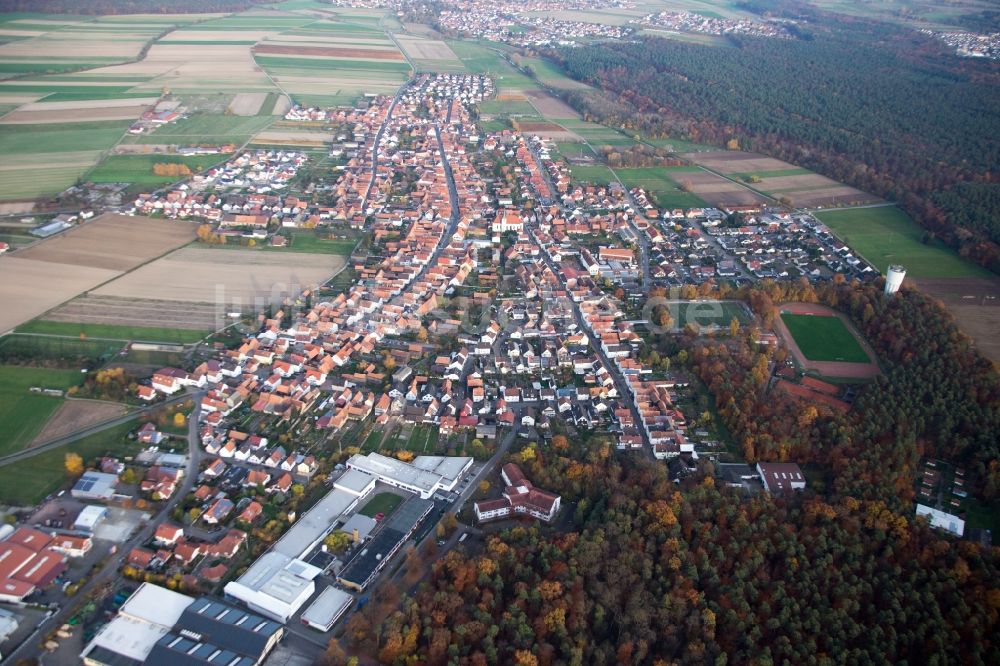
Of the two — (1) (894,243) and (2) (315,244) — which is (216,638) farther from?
(1) (894,243)

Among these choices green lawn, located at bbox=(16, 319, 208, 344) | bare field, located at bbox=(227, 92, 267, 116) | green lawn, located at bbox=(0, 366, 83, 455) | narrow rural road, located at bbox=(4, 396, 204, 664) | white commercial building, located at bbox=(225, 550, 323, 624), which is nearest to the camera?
narrow rural road, located at bbox=(4, 396, 204, 664)

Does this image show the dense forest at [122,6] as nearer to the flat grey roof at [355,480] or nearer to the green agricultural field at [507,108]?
the green agricultural field at [507,108]

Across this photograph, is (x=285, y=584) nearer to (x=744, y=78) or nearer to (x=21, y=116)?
(x=21, y=116)

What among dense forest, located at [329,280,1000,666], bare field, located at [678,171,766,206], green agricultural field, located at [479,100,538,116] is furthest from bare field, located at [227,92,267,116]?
dense forest, located at [329,280,1000,666]

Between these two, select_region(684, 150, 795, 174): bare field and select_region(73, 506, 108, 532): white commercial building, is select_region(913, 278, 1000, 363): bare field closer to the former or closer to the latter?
select_region(684, 150, 795, 174): bare field

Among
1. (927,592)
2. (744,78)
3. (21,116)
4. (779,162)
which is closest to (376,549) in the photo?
(927,592)

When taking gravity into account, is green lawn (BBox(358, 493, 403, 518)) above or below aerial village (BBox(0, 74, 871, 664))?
below
